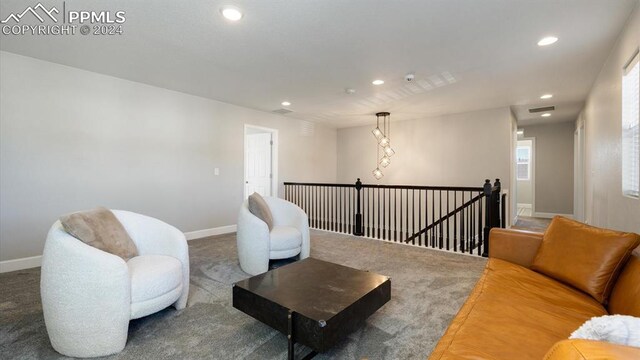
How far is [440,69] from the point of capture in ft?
11.5

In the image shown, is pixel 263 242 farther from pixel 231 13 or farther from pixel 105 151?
pixel 105 151

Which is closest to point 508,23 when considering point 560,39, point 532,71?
point 560,39

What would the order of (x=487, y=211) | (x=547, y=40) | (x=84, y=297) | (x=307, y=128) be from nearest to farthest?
1. (x=84, y=297)
2. (x=547, y=40)
3. (x=487, y=211)
4. (x=307, y=128)

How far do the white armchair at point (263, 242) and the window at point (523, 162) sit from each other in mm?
8832

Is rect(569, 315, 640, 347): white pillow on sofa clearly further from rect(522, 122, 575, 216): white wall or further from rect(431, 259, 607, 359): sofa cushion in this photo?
rect(522, 122, 575, 216): white wall

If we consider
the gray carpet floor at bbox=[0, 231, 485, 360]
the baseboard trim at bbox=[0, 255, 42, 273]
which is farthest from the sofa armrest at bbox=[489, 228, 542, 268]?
the baseboard trim at bbox=[0, 255, 42, 273]

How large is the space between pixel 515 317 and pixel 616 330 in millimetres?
658

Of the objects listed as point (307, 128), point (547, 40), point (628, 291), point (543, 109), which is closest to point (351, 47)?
point (547, 40)

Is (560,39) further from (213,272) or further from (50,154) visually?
(50,154)

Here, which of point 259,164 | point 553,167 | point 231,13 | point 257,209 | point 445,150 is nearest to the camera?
point 231,13

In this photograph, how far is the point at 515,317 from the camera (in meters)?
1.32

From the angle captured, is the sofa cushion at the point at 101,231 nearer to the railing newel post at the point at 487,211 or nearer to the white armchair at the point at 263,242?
the white armchair at the point at 263,242

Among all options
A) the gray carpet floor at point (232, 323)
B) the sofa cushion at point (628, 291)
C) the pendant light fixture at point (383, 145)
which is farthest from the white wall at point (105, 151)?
the sofa cushion at point (628, 291)

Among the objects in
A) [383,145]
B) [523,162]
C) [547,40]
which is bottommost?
[523,162]
